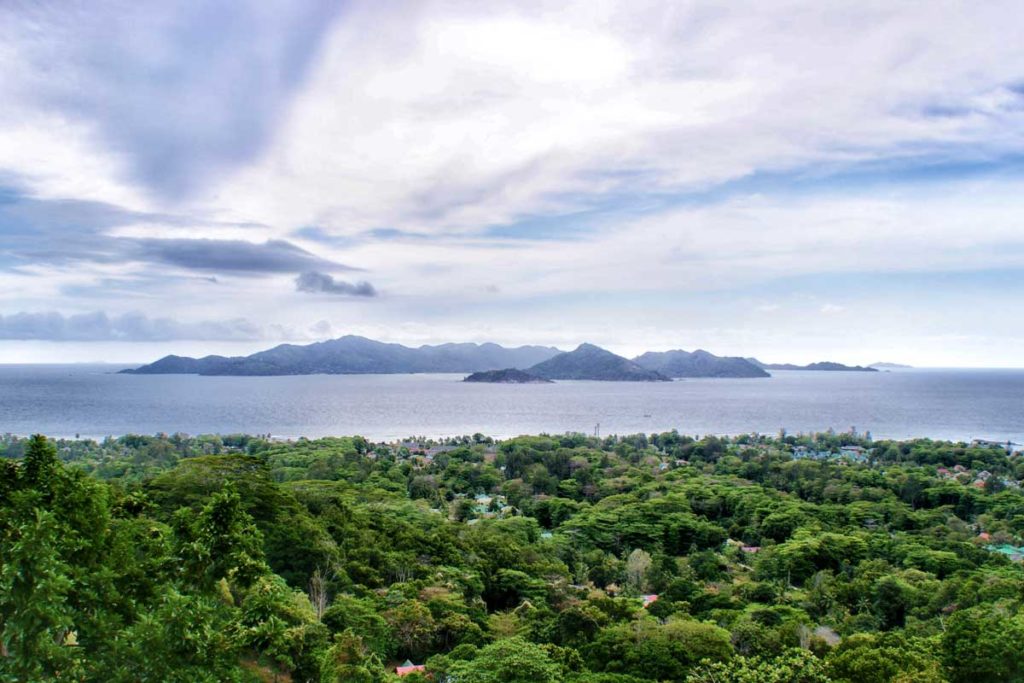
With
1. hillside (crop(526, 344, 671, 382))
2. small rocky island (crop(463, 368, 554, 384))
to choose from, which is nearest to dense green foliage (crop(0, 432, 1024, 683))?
small rocky island (crop(463, 368, 554, 384))

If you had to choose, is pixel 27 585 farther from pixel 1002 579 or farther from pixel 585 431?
pixel 585 431

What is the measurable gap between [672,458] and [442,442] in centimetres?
1890

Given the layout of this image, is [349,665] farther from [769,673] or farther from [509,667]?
[769,673]

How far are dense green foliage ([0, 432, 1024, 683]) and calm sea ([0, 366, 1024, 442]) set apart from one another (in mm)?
33548

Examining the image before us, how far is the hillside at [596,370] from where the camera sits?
598 feet

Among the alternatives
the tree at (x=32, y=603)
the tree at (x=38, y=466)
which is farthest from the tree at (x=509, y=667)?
the tree at (x=38, y=466)

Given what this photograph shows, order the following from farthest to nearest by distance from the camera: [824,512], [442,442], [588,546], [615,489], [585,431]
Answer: [585,431]
[442,442]
[615,489]
[824,512]
[588,546]

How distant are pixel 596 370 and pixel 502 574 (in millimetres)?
173104

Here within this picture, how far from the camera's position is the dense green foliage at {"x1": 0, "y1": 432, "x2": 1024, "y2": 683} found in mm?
6570

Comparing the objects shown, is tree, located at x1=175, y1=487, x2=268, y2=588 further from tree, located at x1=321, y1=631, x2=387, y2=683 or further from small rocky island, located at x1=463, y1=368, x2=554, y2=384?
small rocky island, located at x1=463, y1=368, x2=554, y2=384

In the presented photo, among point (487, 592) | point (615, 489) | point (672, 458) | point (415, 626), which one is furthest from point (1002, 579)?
point (672, 458)

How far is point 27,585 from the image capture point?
19.0 ft

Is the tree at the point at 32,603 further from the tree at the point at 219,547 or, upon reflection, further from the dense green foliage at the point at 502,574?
the tree at the point at 219,547

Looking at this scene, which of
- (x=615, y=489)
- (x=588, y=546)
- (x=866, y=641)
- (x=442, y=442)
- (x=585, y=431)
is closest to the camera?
(x=866, y=641)
